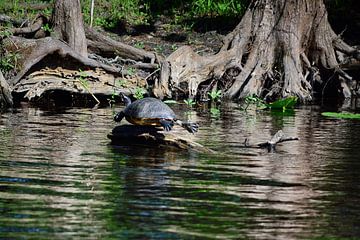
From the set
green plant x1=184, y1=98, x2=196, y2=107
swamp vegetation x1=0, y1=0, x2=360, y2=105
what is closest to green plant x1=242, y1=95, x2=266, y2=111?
swamp vegetation x1=0, y1=0, x2=360, y2=105

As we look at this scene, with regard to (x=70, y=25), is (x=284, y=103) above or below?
below

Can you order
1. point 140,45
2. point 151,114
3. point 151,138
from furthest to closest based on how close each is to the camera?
1. point 140,45
2. point 151,138
3. point 151,114

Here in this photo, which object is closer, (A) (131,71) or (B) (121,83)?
(B) (121,83)

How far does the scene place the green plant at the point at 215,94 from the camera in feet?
56.4

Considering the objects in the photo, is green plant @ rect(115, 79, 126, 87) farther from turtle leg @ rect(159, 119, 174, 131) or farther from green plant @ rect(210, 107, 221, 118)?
turtle leg @ rect(159, 119, 174, 131)

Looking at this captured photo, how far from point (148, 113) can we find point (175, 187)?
246 cm

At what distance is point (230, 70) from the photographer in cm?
1852

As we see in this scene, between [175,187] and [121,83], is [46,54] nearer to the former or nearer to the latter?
[121,83]

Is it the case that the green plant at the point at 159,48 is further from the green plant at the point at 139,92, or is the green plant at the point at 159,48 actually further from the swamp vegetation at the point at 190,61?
the green plant at the point at 139,92

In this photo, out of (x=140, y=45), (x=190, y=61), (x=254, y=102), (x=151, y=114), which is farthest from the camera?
(x=140, y=45)

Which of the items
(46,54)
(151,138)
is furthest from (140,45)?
(151,138)

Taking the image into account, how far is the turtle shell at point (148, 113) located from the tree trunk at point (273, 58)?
750cm

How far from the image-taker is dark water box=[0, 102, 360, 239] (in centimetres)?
564

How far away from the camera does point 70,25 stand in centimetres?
1752
